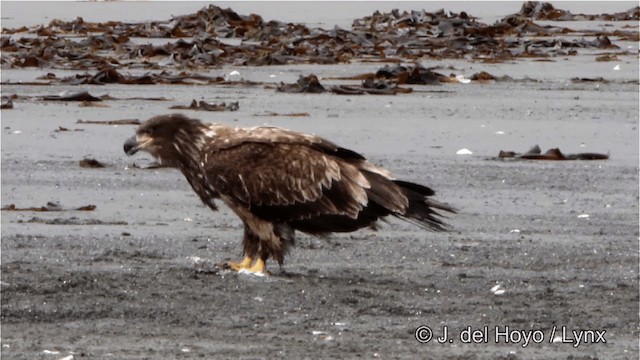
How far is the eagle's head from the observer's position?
727 centimetres

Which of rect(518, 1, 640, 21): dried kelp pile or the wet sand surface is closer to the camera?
the wet sand surface

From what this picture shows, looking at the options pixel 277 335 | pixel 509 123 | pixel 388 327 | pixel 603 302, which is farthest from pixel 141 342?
pixel 509 123

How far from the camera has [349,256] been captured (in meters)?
7.67

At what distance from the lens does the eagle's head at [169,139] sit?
7.27 metres

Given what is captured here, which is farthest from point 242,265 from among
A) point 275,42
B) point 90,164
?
point 275,42

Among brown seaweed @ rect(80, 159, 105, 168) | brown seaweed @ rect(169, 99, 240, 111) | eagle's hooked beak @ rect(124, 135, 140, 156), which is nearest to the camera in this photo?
eagle's hooked beak @ rect(124, 135, 140, 156)

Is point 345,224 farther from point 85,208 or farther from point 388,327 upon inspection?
point 85,208

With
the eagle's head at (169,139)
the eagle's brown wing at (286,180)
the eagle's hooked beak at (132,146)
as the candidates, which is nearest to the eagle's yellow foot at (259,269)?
the eagle's brown wing at (286,180)

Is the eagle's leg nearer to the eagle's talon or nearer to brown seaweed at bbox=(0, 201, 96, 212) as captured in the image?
the eagle's talon

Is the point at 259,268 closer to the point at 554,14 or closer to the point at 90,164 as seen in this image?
the point at 90,164

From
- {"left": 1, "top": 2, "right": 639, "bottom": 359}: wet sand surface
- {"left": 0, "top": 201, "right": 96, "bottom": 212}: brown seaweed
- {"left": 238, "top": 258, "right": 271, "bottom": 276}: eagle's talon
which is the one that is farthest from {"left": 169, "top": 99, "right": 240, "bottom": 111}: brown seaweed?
{"left": 238, "top": 258, "right": 271, "bottom": 276}: eagle's talon

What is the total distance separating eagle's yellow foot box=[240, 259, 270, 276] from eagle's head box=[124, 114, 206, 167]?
0.59 metres

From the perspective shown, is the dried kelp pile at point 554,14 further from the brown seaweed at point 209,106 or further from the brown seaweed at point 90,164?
the brown seaweed at point 90,164

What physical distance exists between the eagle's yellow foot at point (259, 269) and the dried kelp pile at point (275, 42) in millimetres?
8924
